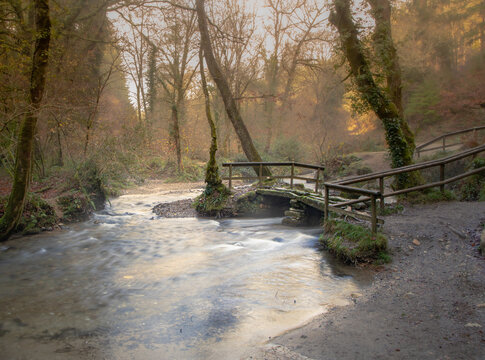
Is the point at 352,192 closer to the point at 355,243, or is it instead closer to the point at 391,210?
the point at 355,243

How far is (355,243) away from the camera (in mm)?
7262

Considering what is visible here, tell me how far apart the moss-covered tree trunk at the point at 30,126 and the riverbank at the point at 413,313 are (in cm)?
819

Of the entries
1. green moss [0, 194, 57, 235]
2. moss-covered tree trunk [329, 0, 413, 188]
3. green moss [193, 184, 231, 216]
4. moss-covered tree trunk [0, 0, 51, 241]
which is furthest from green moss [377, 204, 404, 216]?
green moss [0, 194, 57, 235]

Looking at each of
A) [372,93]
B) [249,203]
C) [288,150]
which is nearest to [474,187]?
[372,93]

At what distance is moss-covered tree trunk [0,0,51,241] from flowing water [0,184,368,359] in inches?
30.7

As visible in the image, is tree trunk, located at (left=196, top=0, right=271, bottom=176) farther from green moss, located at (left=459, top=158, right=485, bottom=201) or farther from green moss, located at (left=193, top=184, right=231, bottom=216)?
green moss, located at (left=459, top=158, right=485, bottom=201)

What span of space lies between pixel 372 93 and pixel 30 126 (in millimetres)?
10643

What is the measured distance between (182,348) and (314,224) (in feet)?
26.5

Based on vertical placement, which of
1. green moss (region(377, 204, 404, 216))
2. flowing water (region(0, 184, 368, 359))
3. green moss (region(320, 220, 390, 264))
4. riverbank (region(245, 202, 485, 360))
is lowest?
flowing water (region(0, 184, 368, 359))

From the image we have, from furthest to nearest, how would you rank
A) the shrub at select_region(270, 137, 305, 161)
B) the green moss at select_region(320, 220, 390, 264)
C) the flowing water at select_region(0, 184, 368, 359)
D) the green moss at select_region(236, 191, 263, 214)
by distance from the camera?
the shrub at select_region(270, 137, 305, 161)
the green moss at select_region(236, 191, 263, 214)
the green moss at select_region(320, 220, 390, 264)
the flowing water at select_region(0, 184, 368, 359)

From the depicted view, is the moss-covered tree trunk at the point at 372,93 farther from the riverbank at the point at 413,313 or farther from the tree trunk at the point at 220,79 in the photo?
the tree trunk at the point at 220,79

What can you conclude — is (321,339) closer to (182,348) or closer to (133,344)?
(182,348)

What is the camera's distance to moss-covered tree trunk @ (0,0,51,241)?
28.7 feet

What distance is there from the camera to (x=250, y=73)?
28016 mm
